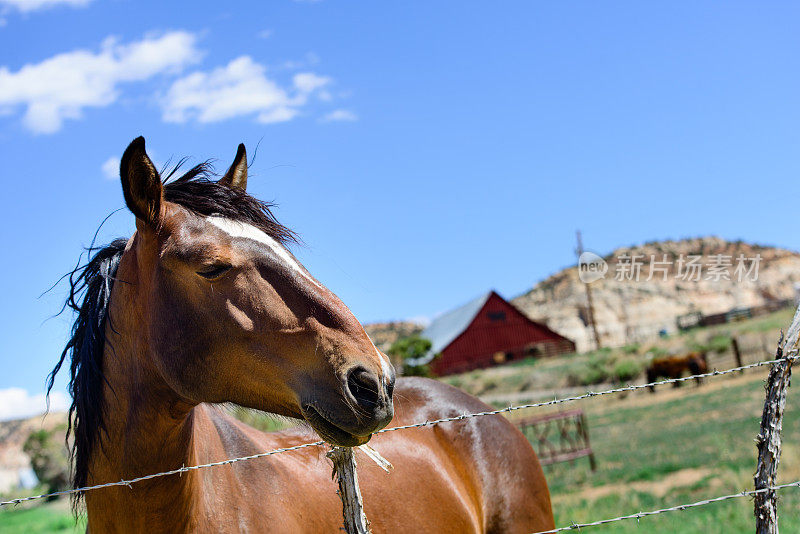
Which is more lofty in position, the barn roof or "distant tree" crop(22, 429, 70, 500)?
the barn roof

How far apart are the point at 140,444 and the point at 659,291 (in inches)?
3043

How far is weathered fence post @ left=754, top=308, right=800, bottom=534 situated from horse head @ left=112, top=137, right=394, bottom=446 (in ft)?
5.49

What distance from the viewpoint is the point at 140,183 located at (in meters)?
2.49

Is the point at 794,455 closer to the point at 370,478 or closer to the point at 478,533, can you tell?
the point at 478,533

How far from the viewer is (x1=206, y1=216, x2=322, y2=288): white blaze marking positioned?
2447 mm

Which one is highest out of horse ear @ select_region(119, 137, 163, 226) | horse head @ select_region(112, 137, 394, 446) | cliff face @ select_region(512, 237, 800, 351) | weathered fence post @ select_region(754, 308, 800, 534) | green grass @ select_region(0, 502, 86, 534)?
cliff face @ select_region(512, 237, 800, 351)

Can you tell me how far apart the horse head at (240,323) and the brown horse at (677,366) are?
29258 millimetres

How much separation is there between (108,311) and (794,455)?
1158 centimetres

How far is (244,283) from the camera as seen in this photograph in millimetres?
2412

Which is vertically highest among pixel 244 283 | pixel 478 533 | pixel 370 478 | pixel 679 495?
pixel 244 283

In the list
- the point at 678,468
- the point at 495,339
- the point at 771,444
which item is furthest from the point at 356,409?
the point at 495,339

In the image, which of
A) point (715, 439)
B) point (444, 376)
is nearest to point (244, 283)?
point (715, 439)

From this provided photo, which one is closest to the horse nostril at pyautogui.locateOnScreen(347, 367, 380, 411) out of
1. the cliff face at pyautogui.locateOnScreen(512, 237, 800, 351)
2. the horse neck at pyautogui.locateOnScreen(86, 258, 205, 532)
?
the horse neck at pyautogui.locateOnScreen(86, 258, 205, 532)

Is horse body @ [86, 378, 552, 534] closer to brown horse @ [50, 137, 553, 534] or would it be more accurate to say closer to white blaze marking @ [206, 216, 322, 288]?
brown horse @ [50, 137, 553, 534]
